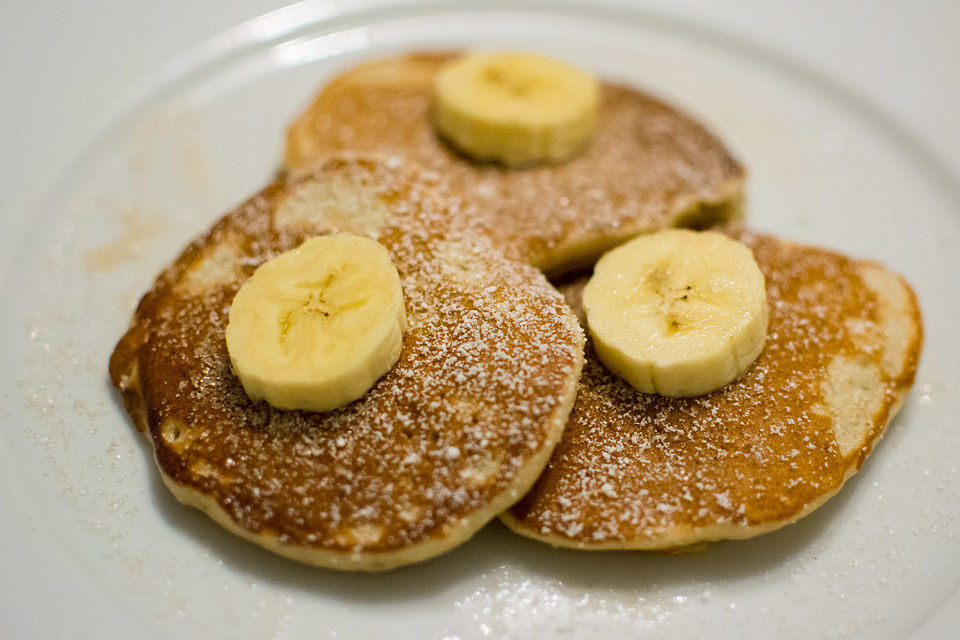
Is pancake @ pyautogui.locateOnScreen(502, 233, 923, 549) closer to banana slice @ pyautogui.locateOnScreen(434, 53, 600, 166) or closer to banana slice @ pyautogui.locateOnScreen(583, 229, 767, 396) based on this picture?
banana slice @ pyautogui.locateOnScreen(583, 229, 767, 396)

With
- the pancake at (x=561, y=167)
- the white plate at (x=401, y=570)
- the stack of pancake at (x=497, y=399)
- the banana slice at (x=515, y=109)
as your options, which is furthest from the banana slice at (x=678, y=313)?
the banana slice at (x=515, y=109)

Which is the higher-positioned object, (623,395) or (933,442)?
(623,395)

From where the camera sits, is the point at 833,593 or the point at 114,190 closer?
the point at 833,593

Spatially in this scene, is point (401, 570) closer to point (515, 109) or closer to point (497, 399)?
point (497, 399)

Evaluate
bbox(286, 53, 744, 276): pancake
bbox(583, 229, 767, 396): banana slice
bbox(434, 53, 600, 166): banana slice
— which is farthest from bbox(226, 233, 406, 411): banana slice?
bbox(434, 53, 600, 166): banana slice

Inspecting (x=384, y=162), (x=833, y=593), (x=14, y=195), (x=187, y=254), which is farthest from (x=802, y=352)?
(x=14, y=195)

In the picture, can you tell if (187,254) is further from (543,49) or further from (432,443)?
(543,49)

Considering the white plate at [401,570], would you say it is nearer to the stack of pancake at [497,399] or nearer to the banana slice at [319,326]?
the stack of pancake at [497,399]
